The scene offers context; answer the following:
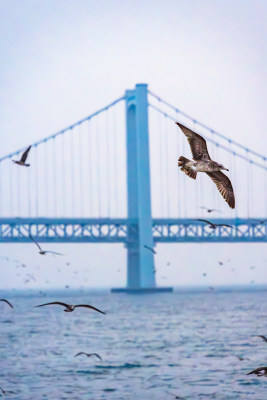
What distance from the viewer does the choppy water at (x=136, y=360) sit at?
24.2m

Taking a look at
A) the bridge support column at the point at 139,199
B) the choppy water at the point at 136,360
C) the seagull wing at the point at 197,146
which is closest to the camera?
the seagull wing at the point at 197,146

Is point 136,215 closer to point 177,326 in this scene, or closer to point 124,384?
point 177,326

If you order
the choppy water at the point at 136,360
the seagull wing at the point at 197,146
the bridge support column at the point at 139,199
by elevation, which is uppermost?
the bridge support column at the point at 139,199

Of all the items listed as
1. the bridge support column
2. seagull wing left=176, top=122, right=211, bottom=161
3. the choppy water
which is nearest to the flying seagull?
seagull wing left=176, top=122, right=211, bottom=161

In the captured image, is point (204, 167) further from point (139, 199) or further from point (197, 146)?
point (139, 199)

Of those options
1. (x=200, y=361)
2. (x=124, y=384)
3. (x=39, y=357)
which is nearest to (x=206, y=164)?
(x=124, y=384)

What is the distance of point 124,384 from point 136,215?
59858mm

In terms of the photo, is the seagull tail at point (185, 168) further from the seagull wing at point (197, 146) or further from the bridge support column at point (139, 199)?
the bridge support column at point (139, 199)

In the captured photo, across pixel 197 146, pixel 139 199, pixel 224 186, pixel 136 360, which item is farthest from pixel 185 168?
pixel 139 199

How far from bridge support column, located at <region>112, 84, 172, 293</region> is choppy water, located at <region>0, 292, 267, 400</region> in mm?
28087

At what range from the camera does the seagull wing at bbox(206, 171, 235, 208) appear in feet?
39.7

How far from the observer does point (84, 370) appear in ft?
95.7

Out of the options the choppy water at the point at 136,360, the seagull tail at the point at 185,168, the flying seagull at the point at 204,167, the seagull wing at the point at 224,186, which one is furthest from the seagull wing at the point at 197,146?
the choppy water at the point at 136,360

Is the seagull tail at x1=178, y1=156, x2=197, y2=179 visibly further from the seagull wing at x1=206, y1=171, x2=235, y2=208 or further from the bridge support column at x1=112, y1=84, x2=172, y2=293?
the bridge support column at x1=112, y1=84, x2=172, y2=293
